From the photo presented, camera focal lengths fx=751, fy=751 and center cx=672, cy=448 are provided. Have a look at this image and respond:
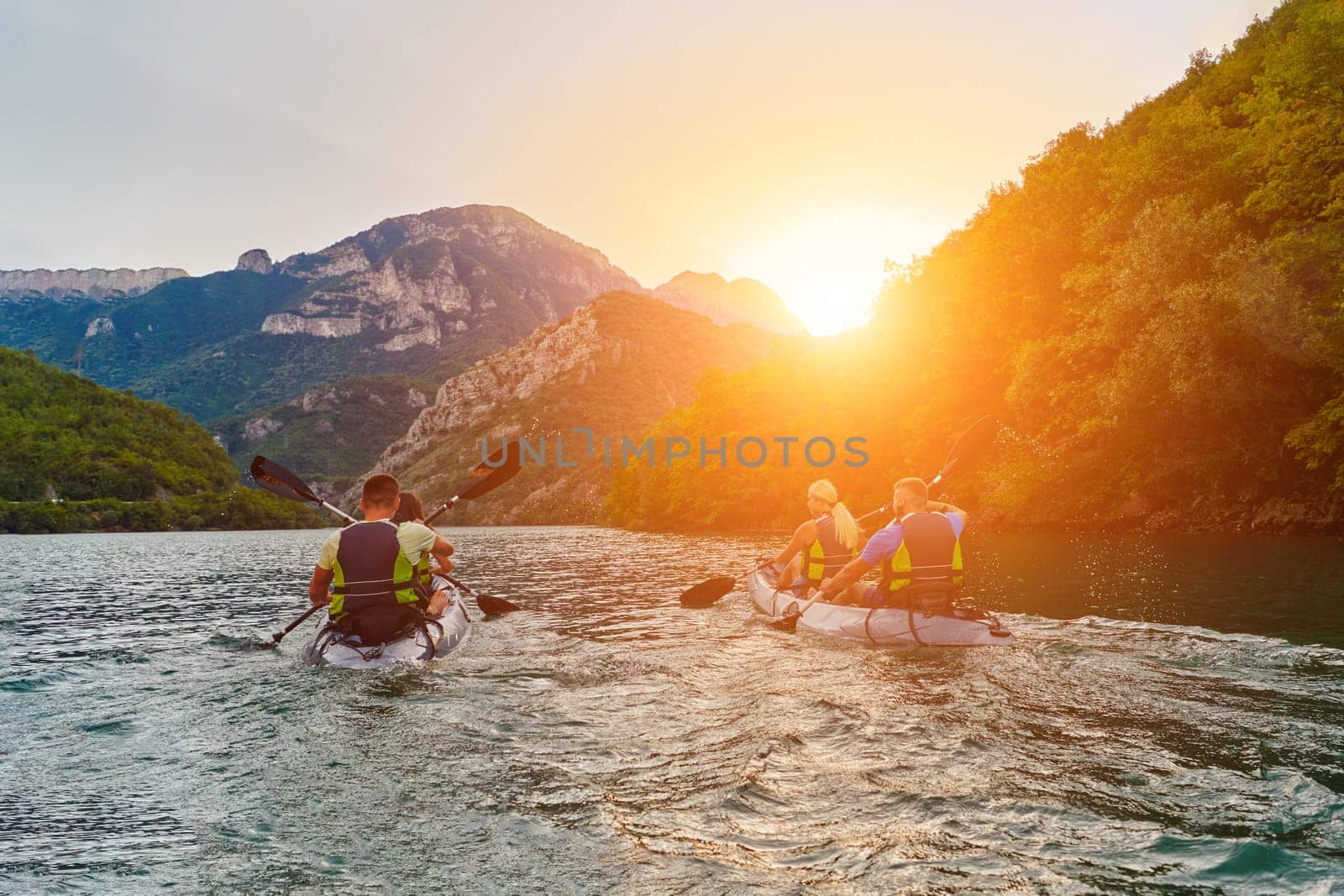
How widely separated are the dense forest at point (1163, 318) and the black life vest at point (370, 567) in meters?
26.6

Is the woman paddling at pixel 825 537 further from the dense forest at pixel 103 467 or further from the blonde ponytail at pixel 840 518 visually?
the dense forest at pixel 103 467

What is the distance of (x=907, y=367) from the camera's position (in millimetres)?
46344

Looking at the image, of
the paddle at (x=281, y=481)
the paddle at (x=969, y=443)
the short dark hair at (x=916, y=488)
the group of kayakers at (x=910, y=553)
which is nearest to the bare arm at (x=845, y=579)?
the group of kayakers at (x=910, y=553)

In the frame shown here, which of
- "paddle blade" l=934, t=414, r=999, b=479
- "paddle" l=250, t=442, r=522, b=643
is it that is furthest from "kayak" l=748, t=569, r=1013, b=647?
"paddle" l=250, t=442, r=522, b=643

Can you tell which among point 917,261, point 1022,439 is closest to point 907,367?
point 917,261

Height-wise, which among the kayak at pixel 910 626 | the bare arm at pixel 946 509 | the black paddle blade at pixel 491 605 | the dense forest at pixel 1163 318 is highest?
the dense forest at pixel 1163 318

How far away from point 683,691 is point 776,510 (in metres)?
52.8

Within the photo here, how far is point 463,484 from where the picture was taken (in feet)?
46.5

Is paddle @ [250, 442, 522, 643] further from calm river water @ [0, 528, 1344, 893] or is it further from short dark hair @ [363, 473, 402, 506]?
calm river water @ [0, 528, 1344, 893]

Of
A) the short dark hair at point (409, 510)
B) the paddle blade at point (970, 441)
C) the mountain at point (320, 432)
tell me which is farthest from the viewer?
the mountain at point (320, 432)

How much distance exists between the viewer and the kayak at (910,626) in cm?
993

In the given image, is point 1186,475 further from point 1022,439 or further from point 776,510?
point 776,510

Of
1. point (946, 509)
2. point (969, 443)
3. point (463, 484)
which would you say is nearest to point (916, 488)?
point (946, 509)

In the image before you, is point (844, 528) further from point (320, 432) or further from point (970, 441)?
point (320, 432)
